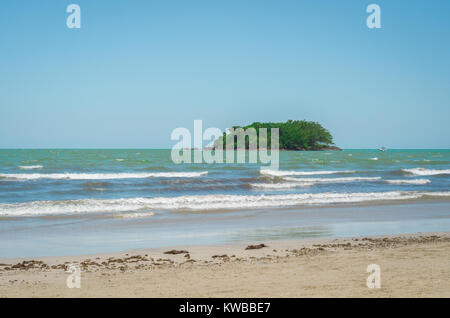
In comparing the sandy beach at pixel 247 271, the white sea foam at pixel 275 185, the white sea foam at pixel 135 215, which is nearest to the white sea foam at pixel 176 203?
the white sea foam at pixel 135 215

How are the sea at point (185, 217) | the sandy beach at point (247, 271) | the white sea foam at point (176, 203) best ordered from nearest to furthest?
the sandy beach at point (247, 271)
the sea at point (185, 217)
the white sea foam at point (176, 203)

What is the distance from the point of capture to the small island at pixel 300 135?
453 ft

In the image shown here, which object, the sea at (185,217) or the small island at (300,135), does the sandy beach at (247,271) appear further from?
the small island at (300,135)

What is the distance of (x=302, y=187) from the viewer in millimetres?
28094

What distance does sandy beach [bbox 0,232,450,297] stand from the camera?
19.7 ft

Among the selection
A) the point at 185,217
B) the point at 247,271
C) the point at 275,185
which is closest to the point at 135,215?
the point at 185,217

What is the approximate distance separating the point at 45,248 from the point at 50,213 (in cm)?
665

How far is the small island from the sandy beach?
121m

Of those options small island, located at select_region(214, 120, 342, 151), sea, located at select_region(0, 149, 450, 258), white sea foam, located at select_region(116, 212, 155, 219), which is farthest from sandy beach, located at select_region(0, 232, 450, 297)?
small island, located at select_region(214, 120, 342, 151)

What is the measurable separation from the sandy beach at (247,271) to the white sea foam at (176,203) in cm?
819
